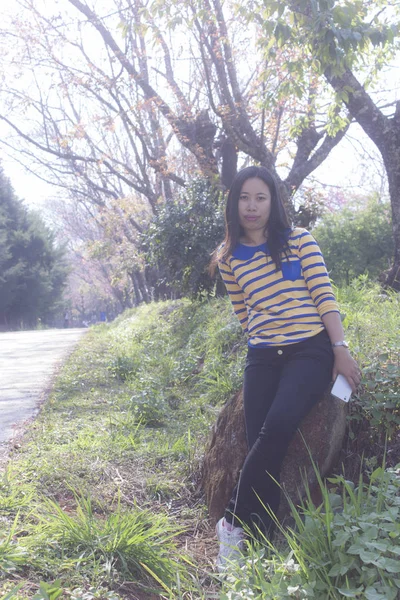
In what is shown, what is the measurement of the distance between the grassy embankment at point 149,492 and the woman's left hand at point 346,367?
1.18 feet

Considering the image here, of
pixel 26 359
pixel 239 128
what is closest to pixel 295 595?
pixel 26 359

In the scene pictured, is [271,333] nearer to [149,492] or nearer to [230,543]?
[230,543]

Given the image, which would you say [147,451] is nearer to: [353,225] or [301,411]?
[301,411]

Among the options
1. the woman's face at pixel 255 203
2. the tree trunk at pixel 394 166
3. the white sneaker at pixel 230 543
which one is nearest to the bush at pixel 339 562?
the white sneaker at pixel 230 543

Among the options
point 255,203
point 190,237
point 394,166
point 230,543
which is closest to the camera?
point 230,543

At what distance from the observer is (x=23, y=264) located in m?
33.2

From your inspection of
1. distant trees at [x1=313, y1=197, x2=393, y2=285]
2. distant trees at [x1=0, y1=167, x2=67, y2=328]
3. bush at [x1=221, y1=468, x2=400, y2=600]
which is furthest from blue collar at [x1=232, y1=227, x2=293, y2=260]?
distant trees at [x1=0, y1=167, x2=67, y2=328]

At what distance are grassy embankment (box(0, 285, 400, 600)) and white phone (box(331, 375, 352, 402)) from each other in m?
0.38

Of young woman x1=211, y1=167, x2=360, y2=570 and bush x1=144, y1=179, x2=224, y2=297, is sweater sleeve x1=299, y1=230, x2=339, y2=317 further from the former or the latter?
bush x1=144, y1=179, x2=224, y2=297

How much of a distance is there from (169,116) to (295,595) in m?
11.0

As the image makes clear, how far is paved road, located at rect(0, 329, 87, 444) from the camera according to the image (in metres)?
5.18

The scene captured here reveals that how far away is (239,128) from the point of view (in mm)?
10250

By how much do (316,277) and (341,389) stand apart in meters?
0.58

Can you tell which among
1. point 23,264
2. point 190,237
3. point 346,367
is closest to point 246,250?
point 346,367
